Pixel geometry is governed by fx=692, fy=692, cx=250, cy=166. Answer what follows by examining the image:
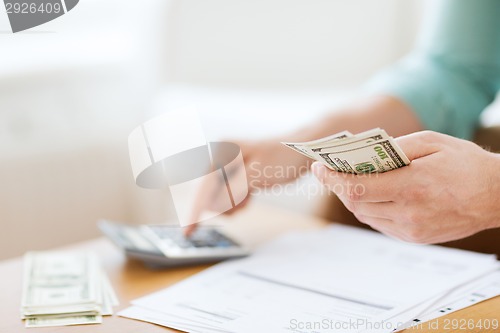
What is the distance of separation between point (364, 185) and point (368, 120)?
0.38 m

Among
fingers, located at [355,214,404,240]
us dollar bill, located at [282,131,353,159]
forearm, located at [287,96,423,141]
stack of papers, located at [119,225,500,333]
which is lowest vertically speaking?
stack of papers, located at [119,225,500,333]

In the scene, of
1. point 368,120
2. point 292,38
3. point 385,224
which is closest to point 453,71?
point 368,120

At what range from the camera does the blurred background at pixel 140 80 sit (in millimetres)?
1582

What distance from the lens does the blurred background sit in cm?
→ 158

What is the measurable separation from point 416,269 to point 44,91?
1129mm

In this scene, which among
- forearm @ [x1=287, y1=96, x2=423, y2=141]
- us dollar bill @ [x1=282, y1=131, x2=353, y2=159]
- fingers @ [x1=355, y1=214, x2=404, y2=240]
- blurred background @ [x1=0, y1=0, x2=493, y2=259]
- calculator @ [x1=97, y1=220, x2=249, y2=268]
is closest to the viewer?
us dollar bill @ [x1=282, y1=131, x2=353, y2=159]

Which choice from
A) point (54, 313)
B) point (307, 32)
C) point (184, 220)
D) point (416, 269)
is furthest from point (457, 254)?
point (307, 32)

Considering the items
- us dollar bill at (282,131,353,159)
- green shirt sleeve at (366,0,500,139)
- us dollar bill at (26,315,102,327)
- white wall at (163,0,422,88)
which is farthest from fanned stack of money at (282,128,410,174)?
white wall at (163,0,422,88)

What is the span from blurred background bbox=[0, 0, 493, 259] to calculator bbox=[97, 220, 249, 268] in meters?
0.59

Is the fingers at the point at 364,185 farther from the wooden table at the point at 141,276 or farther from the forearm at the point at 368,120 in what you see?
the forearm at the point at 368,120

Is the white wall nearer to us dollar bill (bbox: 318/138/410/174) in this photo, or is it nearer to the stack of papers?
the stack of papers

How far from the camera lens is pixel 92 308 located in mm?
714

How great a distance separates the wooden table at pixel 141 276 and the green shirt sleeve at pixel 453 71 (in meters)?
0.24

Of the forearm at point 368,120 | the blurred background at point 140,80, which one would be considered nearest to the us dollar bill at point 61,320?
the forearm at point 368,120
